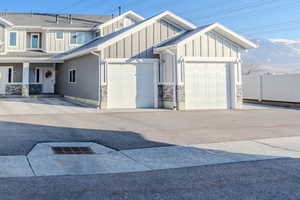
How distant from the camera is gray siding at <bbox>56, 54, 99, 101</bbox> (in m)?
15.3

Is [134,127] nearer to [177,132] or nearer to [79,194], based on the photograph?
[177,132]

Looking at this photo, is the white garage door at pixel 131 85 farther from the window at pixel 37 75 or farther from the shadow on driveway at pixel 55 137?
the window at pixel 37 75

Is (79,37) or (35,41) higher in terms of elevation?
(79,37)

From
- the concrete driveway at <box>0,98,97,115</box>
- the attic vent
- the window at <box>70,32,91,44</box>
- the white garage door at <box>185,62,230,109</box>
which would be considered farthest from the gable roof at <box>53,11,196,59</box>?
the attic vent

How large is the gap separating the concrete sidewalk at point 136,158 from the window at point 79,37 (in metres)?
18.9

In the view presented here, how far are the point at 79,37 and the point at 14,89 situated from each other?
22.8 feet

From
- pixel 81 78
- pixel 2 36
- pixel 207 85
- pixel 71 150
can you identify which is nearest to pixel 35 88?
pixel 2 36

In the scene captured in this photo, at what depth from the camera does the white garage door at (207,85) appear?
1455 cm

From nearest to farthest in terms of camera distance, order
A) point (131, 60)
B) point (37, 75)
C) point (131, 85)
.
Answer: point (131, 60), point (131, 85), point (37, 75)

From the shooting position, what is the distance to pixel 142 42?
15.1 m

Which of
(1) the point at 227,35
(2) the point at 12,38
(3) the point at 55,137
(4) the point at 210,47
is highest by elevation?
(2) the point at 12,38

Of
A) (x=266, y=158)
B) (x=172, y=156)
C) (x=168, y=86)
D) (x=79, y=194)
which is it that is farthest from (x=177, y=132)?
(x=168, y=86)

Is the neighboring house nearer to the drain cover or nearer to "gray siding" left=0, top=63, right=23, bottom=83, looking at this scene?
"gray siding" left=0, top=63, right=23, bottom=83

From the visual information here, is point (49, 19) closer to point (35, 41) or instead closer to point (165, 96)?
point (35, 41)
